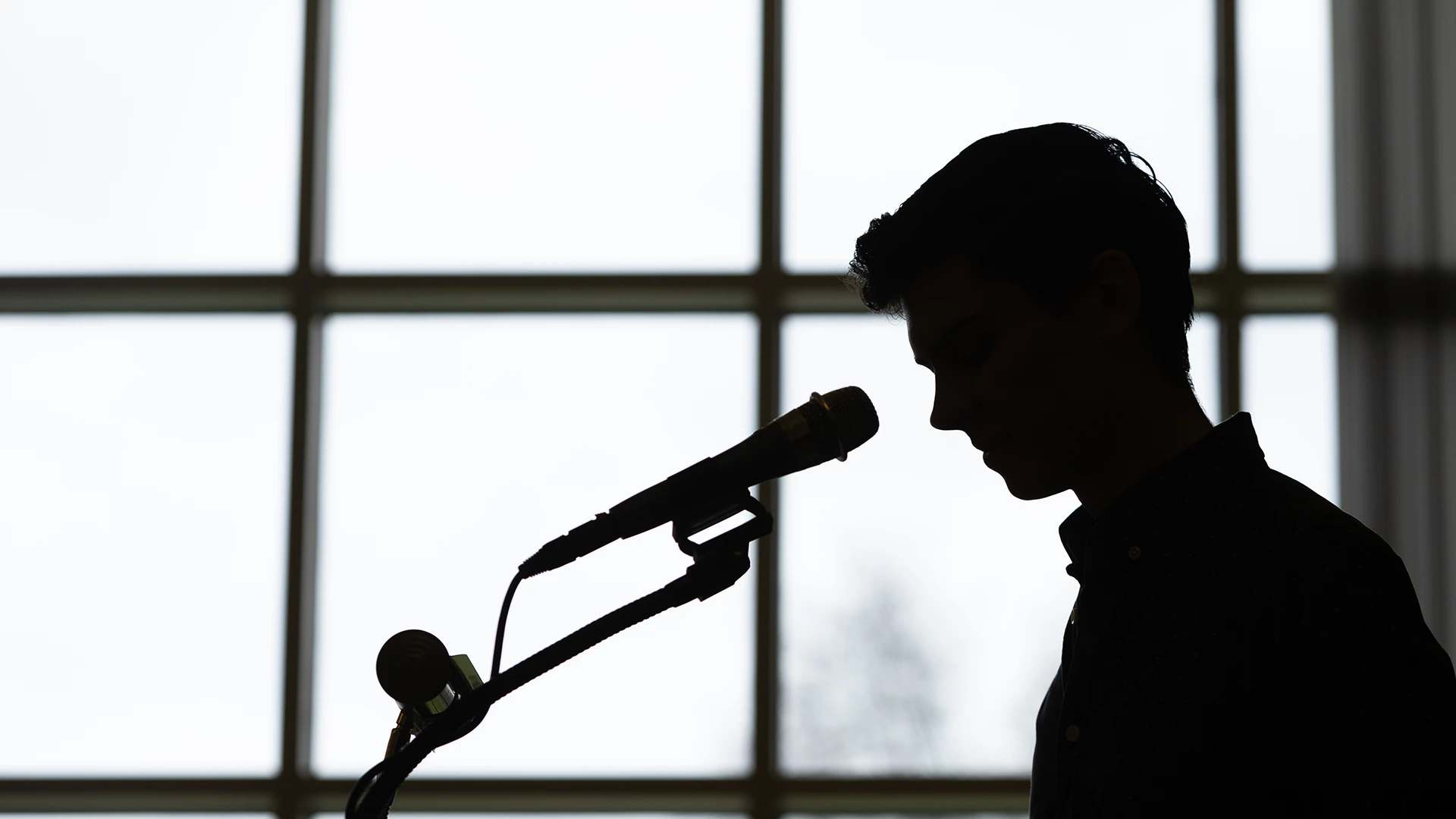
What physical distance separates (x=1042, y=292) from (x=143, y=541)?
2.46m

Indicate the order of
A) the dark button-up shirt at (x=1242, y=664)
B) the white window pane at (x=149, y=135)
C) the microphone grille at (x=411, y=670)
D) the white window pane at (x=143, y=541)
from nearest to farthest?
the dark button-up shirt at (x=1242, y=664) < the microphone grille at (x=411, y=670) < the white window pane at (x=143, y=541) < the white window pane at (x=149, y=135)

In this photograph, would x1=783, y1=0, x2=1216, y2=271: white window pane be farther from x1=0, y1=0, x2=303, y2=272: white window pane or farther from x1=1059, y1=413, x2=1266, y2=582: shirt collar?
x1=1059, y1=413, x2=1266, y2=582: shirt collar

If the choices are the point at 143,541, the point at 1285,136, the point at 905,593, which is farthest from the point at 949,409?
the point at 143,541

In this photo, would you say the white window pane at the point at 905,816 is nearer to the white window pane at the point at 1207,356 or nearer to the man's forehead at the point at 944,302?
the white window pane at the point at 1207,356

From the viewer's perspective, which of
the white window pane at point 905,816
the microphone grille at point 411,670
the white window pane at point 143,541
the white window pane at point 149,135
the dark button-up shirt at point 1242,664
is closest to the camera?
the dark button-up shirt at point 1242,664

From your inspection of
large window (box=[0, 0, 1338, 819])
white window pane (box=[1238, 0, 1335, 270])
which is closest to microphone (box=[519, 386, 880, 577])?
large window (box=[0, 0, 1338, 819])

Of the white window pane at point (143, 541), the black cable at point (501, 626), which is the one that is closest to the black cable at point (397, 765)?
the black cable at point (501, 626)

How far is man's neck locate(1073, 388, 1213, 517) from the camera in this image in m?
1.07

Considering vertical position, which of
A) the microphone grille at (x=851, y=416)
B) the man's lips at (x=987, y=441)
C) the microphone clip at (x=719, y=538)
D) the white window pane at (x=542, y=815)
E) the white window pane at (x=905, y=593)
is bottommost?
the white window pane at (x=542, y=815)

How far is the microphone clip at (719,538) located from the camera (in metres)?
1.03

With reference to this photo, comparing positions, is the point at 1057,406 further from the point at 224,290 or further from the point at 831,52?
the point at 224,290

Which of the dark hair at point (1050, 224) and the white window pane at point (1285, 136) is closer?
the dark hair at point (1050, 224)

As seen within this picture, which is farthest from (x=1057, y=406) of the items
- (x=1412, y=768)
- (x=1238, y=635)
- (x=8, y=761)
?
(x=8, y=761)

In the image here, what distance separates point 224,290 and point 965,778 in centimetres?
201
